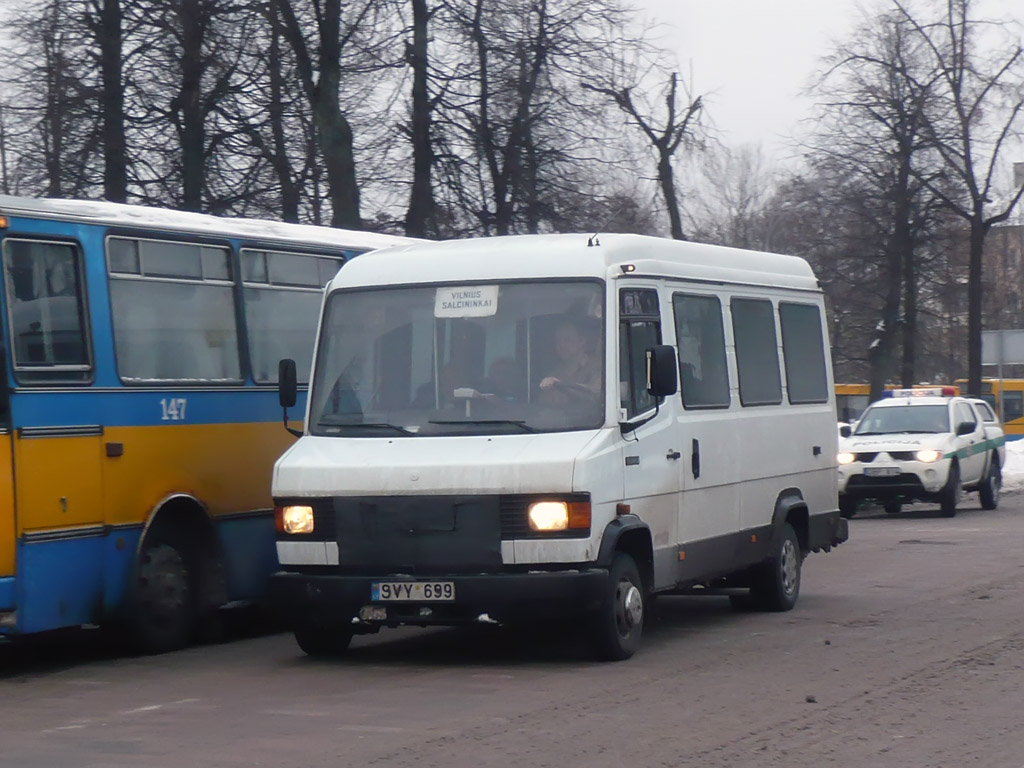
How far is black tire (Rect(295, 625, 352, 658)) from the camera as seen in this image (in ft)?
35.1

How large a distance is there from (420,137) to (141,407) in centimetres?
1536

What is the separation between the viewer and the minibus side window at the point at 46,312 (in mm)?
10102

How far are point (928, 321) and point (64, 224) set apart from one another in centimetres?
4240

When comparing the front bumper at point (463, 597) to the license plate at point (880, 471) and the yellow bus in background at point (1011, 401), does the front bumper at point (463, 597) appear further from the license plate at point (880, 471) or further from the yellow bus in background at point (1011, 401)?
the yellow bus in background at point (1011, 401)

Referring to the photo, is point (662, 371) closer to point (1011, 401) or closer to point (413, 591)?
point (413, 591)

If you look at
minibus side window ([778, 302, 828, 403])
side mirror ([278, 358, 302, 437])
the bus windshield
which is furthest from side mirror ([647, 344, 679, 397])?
minibus side window ([778, 302, 828, 403])

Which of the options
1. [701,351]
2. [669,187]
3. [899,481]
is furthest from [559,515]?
[669,187]

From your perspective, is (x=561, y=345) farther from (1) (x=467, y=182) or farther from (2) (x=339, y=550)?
(1) (x=467, y=182)

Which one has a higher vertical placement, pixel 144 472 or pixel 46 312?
pixel 46 312

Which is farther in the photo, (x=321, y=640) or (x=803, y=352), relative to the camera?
(x=803, y=352)

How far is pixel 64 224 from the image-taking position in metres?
10.6

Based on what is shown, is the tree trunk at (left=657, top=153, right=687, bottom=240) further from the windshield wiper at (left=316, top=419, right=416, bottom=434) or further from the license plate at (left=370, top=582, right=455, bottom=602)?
the license plate at (left=370, top=582, right=455, bottom=602)

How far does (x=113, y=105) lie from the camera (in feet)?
76.4

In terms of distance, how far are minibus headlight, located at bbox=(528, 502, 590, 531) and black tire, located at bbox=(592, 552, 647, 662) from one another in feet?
1.32
